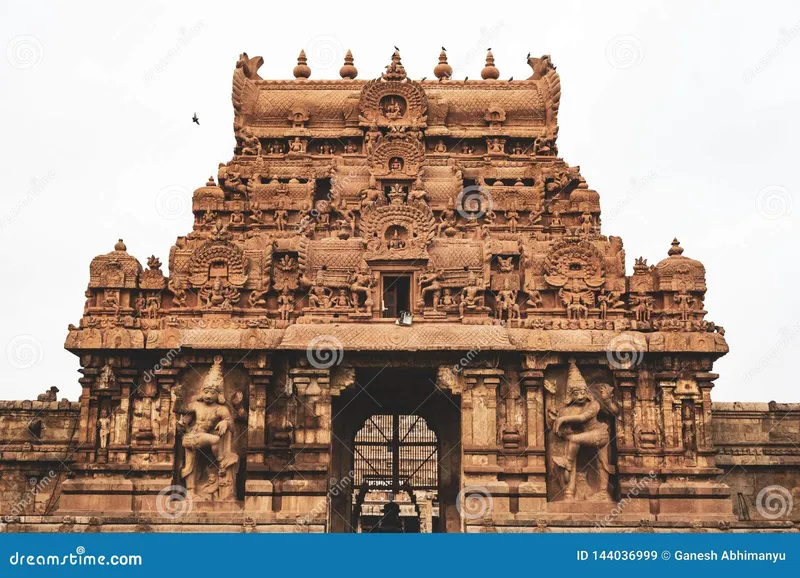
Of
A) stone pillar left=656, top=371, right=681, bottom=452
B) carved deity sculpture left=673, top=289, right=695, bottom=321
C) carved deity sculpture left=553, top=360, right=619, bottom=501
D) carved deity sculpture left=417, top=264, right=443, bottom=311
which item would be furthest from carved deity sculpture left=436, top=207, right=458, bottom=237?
stone pillar left=656, top=371, right=681, bottom=452

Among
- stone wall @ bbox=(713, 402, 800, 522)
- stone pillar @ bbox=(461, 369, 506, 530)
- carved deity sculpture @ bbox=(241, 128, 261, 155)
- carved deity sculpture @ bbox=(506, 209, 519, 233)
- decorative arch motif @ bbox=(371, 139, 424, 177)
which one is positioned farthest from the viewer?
carved deity sculpture @ bbox=(241, 128, 261, 155)

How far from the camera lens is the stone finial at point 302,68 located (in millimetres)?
35781

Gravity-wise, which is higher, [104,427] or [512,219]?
[512,219]

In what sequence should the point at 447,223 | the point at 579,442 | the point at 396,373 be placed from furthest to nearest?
the point at 447,223 → the point at 396,373 → the point at 579,442

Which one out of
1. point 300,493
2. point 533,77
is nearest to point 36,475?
point 300,493

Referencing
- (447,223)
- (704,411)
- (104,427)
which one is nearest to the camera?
(104,427)

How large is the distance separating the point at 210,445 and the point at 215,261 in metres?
4.84

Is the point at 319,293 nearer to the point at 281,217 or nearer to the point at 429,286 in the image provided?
the point at 429,286

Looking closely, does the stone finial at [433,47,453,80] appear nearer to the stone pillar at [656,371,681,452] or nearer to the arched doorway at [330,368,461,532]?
the arched doorway at [330,368,461,532]

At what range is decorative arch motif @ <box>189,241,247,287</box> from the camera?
27.6 metres

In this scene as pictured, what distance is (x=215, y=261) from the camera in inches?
1091

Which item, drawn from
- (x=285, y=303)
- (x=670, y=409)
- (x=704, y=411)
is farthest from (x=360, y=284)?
(x=704, y=411)

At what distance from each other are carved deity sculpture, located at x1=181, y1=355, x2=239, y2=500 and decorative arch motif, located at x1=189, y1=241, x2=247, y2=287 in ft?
9.44

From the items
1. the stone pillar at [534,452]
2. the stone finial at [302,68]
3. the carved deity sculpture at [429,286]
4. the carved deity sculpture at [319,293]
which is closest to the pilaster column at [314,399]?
the carved deity sculpture at [319,293]
